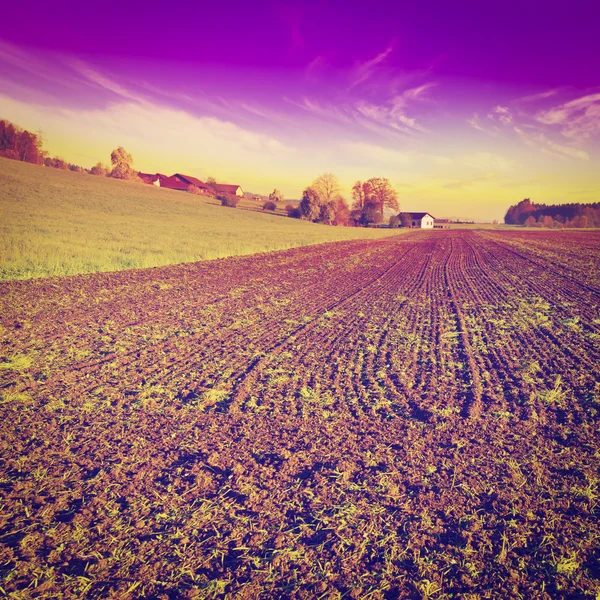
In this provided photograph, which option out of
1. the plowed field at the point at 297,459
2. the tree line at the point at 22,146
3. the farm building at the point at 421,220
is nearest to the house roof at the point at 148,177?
the tree line at the point at 22,146

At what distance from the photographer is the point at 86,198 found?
41531 millimetres

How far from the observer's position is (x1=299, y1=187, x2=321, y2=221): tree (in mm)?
77312

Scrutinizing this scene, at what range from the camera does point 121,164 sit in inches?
3406

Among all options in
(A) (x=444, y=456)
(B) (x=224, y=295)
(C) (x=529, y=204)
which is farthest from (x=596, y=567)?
(C) (x=529, y=204)

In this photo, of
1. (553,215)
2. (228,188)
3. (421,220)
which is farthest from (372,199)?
(553,215)

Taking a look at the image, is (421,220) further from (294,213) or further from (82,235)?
(82,235)

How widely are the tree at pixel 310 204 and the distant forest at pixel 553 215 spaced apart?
8507cm

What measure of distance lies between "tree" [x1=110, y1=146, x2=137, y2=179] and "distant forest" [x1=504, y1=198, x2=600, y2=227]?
406 ft

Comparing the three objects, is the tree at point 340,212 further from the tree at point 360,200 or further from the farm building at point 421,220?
the farm building at point 421,220

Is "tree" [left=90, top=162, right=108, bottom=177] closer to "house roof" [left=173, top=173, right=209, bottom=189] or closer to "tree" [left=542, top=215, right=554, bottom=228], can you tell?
"house roof" [left=173, top=173, right=209, bottom=189]

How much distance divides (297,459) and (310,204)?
3016 inches

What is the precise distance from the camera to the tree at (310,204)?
3044 inches

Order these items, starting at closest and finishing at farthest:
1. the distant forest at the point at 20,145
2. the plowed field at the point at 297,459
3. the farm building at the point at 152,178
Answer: the plowed field at the point at 297,459
the distant forest at the point at 20,145
the farm building at the point at 152,178

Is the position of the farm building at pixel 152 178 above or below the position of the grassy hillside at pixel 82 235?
above
